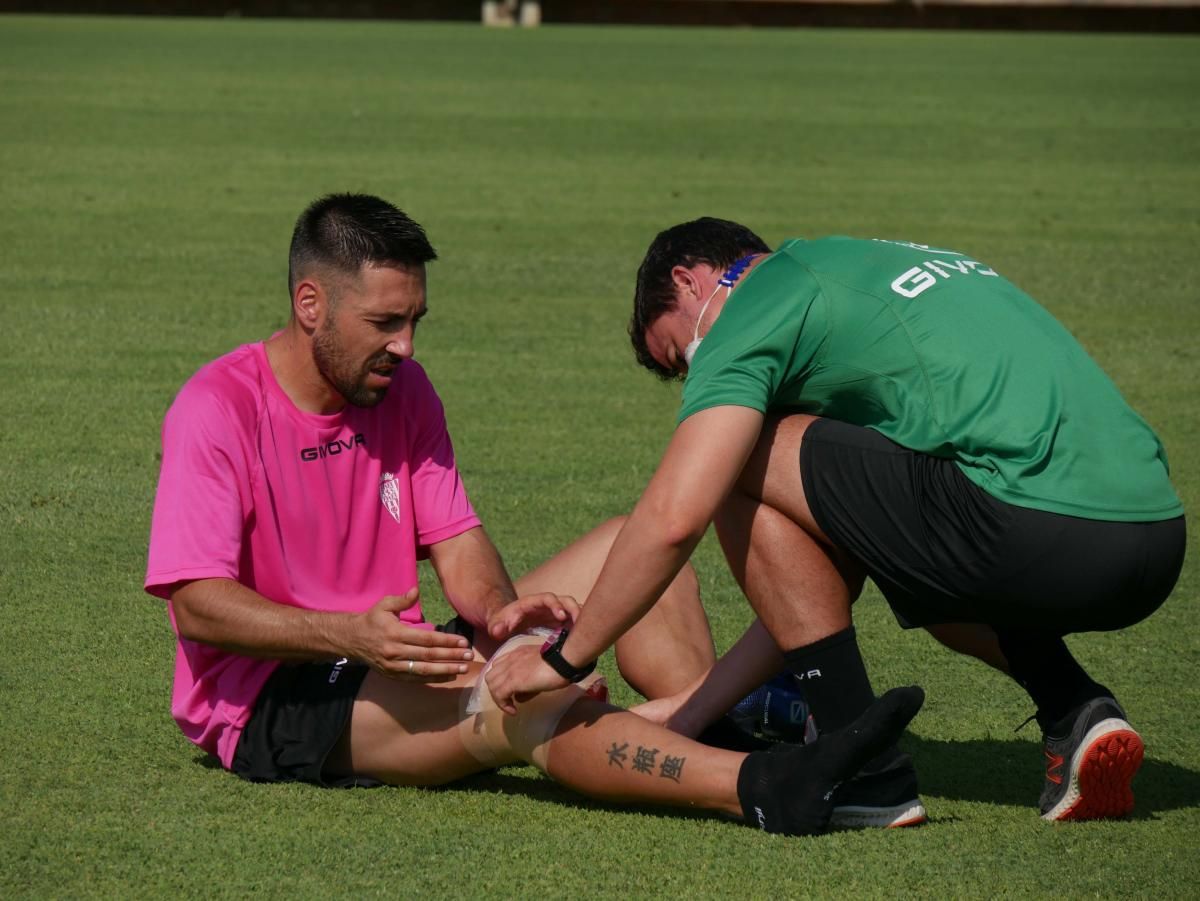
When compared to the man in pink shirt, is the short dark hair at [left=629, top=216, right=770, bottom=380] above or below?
above

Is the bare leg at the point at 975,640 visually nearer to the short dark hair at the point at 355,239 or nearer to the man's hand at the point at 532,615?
the man's hand at the point at 532,615

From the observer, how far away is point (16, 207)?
12320 mm

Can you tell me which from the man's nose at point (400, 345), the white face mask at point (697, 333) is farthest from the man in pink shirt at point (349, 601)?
the white face mask at point (697, 333)

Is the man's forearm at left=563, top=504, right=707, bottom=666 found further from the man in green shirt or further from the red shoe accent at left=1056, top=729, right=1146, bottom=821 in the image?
the red shoe accent at left=1056, top=729, right=1146, bottom=821

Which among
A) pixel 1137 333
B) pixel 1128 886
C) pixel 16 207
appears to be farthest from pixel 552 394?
pixel 16 207

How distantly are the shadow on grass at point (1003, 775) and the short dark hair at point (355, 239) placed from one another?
5.69ft

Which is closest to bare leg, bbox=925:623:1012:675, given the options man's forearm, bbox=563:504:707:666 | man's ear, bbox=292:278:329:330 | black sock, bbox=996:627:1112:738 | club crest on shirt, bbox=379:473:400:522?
black sock, bbox=996:627:1112:738

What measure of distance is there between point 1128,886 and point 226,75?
19.4m

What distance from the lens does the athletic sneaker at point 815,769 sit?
361cm

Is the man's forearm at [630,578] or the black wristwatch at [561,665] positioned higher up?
the man's forearm at [630,578]

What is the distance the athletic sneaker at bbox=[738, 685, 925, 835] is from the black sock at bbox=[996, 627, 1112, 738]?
0.52 metres

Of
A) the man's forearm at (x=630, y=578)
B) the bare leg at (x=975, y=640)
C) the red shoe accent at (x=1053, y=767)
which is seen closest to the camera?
the man's forearm at (x=630, y=578)

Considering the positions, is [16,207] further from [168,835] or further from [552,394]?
[168,835]

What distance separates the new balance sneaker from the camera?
3809 mm
